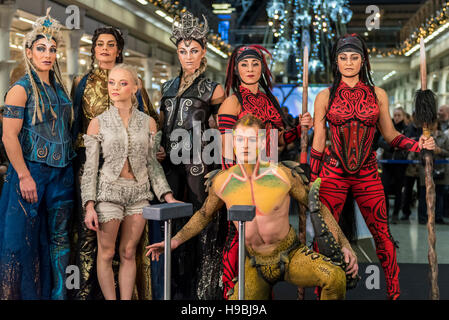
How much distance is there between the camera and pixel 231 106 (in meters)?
3.19

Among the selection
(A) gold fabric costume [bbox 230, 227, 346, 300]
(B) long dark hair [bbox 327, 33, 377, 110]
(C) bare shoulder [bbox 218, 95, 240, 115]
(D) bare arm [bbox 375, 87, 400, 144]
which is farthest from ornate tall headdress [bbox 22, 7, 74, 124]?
(D) bare arm [bbox 375, 87, 400, 144]

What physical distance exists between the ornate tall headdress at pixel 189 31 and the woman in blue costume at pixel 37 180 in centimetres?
72

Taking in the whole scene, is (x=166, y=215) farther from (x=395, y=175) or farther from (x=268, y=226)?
(x=395, y=175)

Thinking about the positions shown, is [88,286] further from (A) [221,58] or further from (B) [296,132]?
(A) [221,58]

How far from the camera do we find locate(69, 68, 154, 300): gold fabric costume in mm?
3131

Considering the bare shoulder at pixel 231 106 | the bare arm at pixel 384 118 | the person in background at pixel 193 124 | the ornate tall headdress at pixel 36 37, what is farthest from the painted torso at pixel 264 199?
the ornate tall headdress at pixel 36 37

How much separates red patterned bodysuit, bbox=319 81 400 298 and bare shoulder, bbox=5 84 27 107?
67.7 inches

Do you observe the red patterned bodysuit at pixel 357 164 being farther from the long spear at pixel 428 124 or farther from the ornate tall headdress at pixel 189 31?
the ornate tall headdress at pixel 189 31

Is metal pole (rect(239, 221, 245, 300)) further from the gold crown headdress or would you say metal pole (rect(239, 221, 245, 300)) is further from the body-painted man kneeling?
the gold crown headdress

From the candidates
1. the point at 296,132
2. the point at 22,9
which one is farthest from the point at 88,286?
the point at 22,9

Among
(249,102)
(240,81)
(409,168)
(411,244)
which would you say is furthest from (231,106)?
(409,168)

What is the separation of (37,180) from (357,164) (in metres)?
1.81

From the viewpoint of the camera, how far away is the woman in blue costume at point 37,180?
295cm
